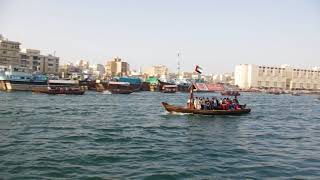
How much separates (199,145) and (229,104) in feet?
75.2

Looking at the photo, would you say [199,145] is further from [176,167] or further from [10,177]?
[10,177]

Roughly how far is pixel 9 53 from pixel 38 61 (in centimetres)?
1455

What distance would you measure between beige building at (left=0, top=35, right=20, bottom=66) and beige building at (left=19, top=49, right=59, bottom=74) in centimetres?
344

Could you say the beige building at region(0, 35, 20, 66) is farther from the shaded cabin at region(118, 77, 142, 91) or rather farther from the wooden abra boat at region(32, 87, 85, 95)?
the wooden abra boat at region(32, 87, 85, 95)

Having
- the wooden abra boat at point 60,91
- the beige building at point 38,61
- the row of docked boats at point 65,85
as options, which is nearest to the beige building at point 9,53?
the beige building at point 38,61

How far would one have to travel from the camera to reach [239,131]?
117ft

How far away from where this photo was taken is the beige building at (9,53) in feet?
458

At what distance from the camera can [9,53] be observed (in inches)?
5566

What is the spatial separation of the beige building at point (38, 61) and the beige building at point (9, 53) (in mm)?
3439

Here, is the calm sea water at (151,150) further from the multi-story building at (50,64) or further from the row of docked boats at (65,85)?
the multi-story building at (50,64)

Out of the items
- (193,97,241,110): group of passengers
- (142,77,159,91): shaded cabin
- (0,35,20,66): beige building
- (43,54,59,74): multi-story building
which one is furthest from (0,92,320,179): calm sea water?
(43,54,59,74): multi-story building

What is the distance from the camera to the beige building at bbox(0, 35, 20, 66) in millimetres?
139625

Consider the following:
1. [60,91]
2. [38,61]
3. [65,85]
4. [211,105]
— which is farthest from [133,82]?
[211,105]

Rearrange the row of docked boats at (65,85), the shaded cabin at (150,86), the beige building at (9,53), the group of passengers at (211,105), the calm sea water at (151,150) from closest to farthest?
the calm sea water at (151,150) → the group of passengers at (211,105) → the row of docked boats at (65,85) → the beige building at (9,53) → the shaded cabin at (150,86)
